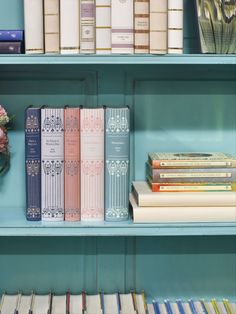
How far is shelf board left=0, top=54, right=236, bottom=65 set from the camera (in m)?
1.29

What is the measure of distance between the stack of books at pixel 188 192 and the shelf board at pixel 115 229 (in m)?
0.02

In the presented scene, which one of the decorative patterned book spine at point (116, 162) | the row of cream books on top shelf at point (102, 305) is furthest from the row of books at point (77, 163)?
the row of cream books on top shelf at point (102, 305)

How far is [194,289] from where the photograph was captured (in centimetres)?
161

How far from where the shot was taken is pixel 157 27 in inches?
51.0

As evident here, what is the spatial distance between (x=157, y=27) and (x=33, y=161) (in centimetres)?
42

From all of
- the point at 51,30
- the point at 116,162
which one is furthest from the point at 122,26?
the point at 116,162

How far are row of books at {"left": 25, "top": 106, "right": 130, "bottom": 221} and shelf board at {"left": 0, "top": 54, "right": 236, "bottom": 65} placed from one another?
4.4 inches

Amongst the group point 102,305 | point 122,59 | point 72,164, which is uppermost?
point 122,59

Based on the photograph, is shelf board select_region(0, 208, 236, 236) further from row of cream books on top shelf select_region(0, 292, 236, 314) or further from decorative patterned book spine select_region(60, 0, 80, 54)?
decorative patterned book spine select_region(60, 0, 80, 54)

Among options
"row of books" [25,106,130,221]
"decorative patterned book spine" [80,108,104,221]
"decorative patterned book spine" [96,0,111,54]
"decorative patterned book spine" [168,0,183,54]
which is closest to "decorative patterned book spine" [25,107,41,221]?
"row of books" [25,106,130,221]

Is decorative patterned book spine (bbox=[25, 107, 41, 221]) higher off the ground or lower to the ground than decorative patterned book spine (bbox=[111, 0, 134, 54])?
lower

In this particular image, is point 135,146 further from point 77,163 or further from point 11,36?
point 11,36

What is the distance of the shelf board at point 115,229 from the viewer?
132 centimetres

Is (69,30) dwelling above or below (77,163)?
above
